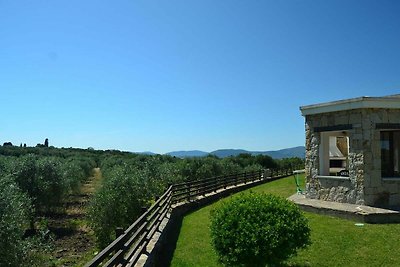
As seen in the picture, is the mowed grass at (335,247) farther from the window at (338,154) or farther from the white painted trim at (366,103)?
the window at (338,154)

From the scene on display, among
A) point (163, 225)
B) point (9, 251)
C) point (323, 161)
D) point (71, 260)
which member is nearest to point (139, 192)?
point (71, 260)

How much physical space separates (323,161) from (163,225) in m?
6.97

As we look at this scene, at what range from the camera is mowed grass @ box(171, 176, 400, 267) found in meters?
8.30

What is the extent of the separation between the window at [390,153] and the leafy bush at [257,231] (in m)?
7.75

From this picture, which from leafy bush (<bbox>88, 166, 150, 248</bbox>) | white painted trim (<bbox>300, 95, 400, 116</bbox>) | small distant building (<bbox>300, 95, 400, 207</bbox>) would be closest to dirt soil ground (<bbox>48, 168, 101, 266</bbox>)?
leafy bush (<bbox>88, 166, 150, 248</bbox>)

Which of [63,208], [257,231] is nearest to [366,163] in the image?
[257,231]

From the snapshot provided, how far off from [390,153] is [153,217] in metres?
9.34

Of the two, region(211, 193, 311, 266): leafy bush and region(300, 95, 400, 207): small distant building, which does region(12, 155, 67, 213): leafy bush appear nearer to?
region(300, 95, 400, 207): small distant building

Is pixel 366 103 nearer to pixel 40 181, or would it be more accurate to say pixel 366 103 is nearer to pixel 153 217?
pixel 153 217

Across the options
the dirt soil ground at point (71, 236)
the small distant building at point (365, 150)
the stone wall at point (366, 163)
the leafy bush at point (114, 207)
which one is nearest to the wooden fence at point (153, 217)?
the leafy bush at point (114, 207)

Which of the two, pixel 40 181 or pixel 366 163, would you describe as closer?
pixel 366 163

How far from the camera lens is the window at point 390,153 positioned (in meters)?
13.6

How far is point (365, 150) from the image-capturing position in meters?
12.5

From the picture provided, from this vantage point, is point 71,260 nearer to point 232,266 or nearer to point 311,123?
point 232,266
